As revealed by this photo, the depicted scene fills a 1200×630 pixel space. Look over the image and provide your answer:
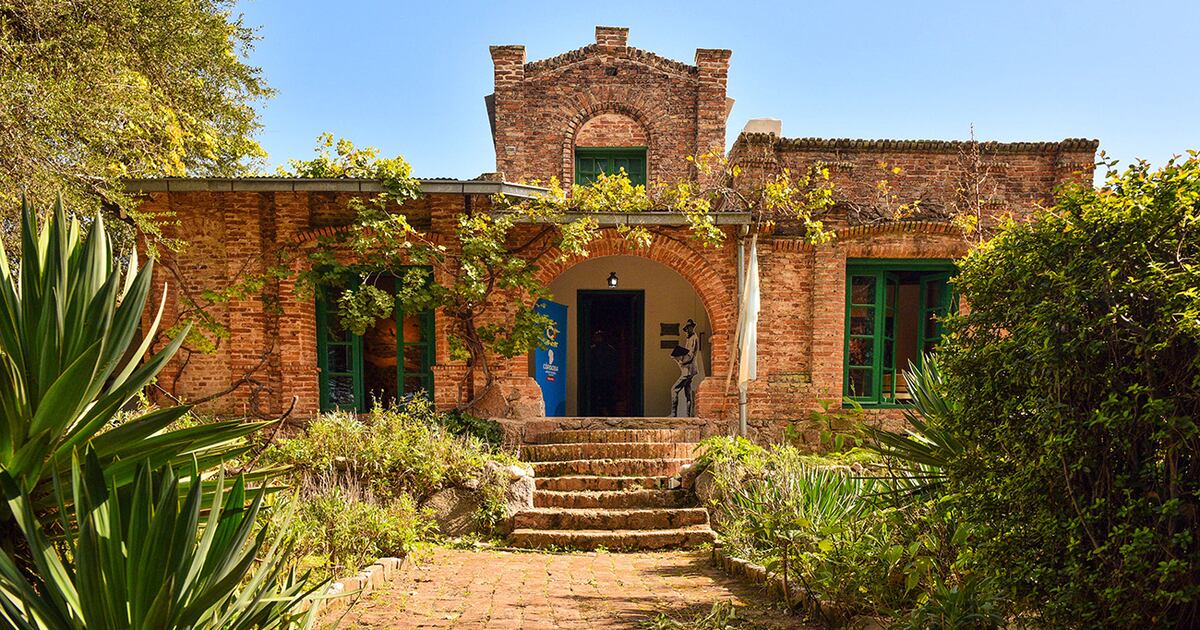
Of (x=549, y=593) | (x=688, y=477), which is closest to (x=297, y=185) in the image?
(x=688, y=477)

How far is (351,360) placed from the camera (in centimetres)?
920

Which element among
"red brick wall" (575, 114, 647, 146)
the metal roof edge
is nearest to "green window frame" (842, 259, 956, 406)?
the metal roof edge

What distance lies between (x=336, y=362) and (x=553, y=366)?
10.5ft

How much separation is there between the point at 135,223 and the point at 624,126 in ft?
29.3

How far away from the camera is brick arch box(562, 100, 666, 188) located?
13.1 meters

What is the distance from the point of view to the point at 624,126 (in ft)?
45.4

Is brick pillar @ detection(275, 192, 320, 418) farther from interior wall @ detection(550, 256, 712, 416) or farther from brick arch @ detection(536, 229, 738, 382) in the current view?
interior wall @ detection(550, 256, 712, 416)

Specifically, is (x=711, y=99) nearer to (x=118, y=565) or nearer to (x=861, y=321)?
(x=861, y=321)

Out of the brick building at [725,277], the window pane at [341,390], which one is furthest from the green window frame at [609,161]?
the window pane at [341,390]

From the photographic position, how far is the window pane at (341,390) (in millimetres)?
9172

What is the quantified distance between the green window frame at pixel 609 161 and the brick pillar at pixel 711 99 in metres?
Answer: 1.25

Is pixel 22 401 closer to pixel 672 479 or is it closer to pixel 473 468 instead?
pixel 473 468

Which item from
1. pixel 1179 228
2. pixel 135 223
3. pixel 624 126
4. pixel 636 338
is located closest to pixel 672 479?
pixel 636 338

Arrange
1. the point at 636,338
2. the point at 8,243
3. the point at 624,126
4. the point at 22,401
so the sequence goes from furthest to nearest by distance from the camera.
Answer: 1. the point at 624,126
2. the point at 636,338
3. the point at 8,243
4. the point at 22,401
